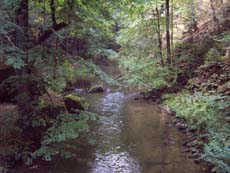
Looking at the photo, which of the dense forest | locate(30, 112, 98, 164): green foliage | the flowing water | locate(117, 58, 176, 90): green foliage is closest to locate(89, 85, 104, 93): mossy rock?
locate(117, 58, 176, 90): green foliage

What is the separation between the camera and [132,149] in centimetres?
828

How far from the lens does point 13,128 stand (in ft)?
24.0

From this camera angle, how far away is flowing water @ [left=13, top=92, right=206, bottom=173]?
23.3ft

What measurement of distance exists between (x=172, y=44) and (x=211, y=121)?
795 centimetres

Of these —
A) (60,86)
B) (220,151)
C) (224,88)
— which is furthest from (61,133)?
(224,88)

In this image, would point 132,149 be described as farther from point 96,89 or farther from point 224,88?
point 96,89

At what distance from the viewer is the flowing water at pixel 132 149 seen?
709cm

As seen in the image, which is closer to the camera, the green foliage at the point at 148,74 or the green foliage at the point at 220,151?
the green foliage at the point at 220,151

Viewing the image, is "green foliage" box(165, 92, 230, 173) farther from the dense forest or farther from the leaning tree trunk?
the leaning tree trunk

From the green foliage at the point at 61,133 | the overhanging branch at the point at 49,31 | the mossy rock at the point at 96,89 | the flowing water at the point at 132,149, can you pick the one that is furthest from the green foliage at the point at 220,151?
the mossy rock at the point at 96,89

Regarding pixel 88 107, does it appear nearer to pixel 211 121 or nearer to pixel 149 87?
pixel 149 87

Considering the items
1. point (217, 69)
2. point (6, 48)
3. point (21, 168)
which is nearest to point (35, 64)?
point (6, 48)

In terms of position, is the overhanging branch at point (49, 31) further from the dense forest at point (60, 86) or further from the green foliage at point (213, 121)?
the green foliage at point (213, 121)

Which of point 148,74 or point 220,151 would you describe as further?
point 148,74
